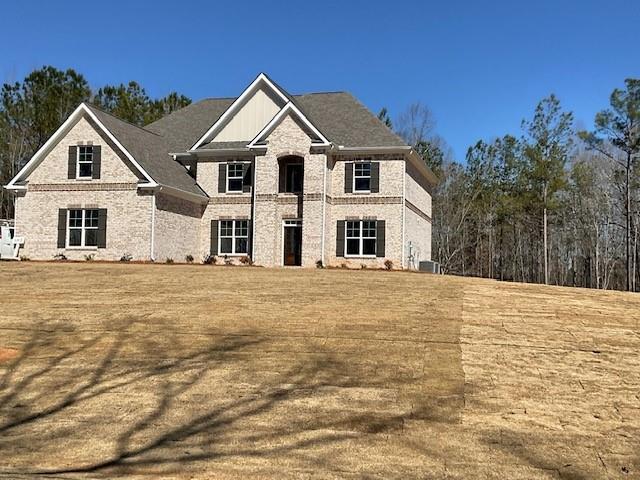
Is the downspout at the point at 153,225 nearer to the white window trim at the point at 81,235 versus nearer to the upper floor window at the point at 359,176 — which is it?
the white window trim at the point at 81,235

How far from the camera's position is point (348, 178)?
1082 inches

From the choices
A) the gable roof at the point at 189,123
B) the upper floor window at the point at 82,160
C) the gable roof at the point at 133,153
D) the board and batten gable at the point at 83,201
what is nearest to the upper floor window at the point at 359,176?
the gable roof at the point at 133,153

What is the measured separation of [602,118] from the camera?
1465 inches

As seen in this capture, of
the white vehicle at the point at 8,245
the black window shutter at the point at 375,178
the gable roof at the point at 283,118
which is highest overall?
the gable roof at the point at 283,118

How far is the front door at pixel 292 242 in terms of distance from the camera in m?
27.6

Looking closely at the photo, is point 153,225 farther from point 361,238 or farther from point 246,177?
point 361,238

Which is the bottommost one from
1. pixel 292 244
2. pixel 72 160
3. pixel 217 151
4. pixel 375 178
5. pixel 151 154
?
pixel 292 244

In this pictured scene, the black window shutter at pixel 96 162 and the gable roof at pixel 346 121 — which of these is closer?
the black window shutter at pixel 96 162

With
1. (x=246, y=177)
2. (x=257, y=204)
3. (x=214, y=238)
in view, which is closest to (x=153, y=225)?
(x=214, y=238)

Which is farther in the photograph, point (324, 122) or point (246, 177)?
point (324, 122)

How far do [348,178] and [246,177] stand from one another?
493 centimetres

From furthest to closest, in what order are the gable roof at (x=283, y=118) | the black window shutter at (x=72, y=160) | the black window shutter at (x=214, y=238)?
1. the black window shutter at (x=214, y=238)
2. the black window shutter at (x=72, y=160)
3. the gable roof at (x=283, y=118)

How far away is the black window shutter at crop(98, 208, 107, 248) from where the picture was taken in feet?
85.7

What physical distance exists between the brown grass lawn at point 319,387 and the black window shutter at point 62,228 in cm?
1302
